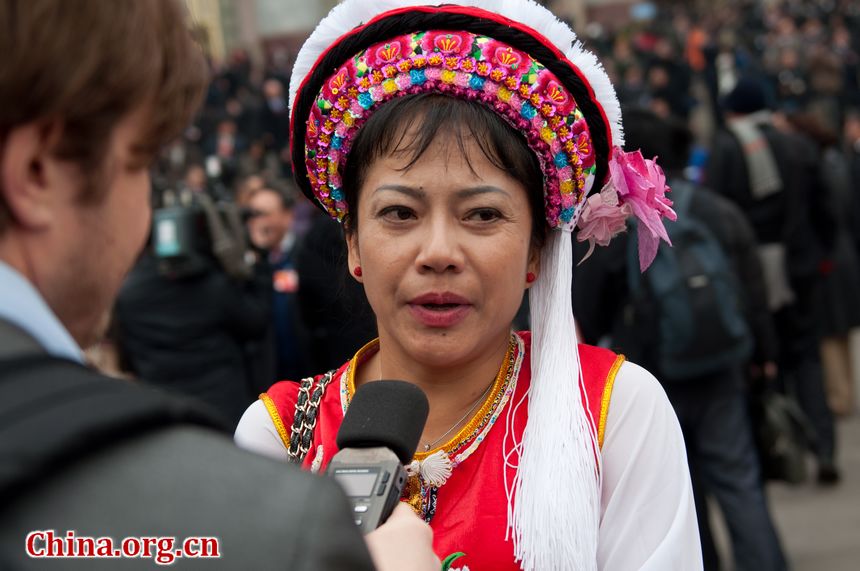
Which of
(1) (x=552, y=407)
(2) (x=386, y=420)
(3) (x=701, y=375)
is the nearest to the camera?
(2) (x=386, y=420)

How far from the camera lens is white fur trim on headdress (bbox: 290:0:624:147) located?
201 cm

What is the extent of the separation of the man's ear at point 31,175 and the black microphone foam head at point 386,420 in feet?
1.82

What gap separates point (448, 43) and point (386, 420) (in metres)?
0.77

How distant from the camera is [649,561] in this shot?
183 cm

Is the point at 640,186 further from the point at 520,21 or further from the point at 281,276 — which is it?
the point at 281,276


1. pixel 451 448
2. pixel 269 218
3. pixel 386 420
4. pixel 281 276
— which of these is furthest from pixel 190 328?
pixel 386 420

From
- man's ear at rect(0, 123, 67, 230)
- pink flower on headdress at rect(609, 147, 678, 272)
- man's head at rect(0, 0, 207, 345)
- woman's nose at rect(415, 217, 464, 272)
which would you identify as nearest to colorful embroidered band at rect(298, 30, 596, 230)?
pink flower on headdress at rect(609, 147, 678, 272)

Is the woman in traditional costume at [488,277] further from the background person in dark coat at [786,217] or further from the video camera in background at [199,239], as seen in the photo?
the background person in dark coat at [786,217]

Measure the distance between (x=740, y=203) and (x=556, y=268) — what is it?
4269mm

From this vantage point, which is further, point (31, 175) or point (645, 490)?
point (645, 490)

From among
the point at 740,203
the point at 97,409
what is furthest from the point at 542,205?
the point at 740,203

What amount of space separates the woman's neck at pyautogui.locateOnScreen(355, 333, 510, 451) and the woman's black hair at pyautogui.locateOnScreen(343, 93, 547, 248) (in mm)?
308

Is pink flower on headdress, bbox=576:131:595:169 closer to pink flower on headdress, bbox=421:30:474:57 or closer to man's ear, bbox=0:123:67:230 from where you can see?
pink flower on headdress, bbox=421:30:474:57

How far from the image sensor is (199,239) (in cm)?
506
